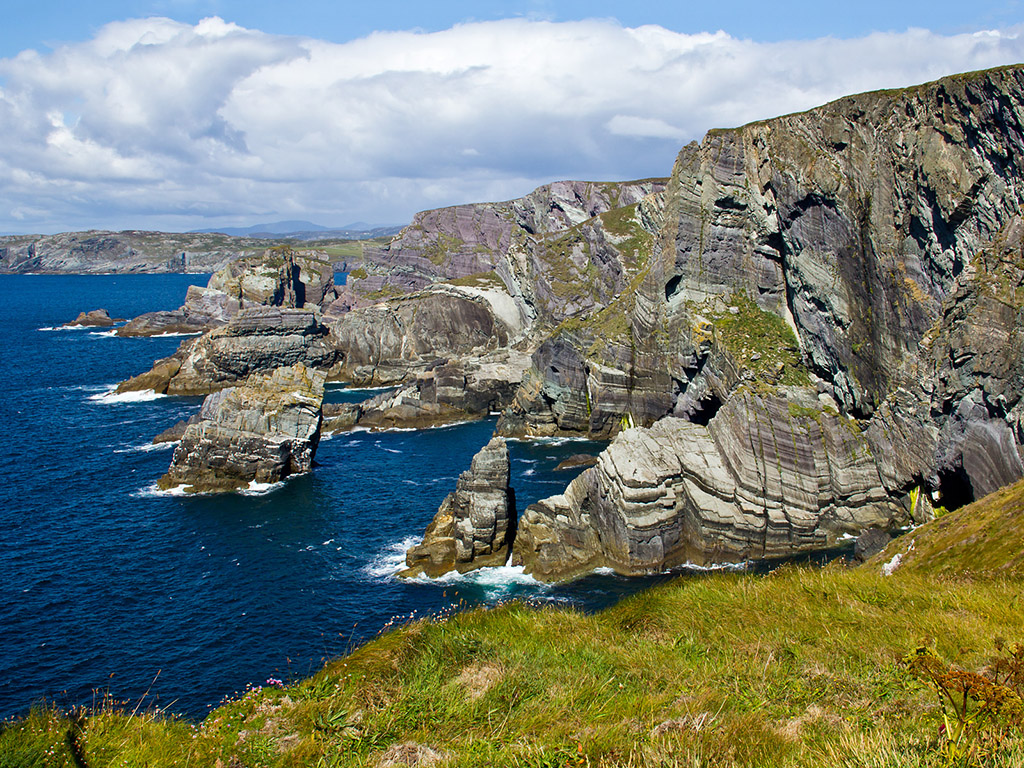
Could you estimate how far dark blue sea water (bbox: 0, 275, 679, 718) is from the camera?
116 feet

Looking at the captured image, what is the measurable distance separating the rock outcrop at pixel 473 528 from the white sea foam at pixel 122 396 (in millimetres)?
67661

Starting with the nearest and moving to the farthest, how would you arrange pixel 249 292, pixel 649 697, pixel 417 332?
1. pixel 649 697
2. pixel 417 332
3. pixel 249 292

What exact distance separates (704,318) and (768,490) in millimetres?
19974

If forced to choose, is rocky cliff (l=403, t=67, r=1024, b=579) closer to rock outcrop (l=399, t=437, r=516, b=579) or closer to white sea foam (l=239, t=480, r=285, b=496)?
rock outcrop (l=399, t=437, r=516, b=579)

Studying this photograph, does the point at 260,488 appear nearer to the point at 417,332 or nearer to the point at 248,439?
the point at 248,439

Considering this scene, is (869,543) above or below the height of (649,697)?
below

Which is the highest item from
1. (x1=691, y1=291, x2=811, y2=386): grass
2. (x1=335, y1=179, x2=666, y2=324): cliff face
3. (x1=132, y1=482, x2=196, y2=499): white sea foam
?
(x1=335, y1=179, x2=666, y2=324): cliff face

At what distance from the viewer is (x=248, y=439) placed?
6375 cm

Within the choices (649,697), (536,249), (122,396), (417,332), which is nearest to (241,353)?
(122,396)

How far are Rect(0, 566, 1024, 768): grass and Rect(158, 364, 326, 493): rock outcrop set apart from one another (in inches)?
2125

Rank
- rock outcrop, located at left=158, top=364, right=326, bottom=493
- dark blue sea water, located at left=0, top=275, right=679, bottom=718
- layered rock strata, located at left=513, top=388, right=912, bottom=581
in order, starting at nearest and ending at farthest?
dark blue sea water, located at left=0, top=275, right=679, bottom=718, layered rock strata, located at left=513, top=388, right=912, bottom=581, rock outcrop, located at left=158, top=364, right=326, bottom=493

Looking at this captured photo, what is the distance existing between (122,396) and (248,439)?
46618mm

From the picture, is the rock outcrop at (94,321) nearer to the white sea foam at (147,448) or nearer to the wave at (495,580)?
the white sea foam at (147,448)

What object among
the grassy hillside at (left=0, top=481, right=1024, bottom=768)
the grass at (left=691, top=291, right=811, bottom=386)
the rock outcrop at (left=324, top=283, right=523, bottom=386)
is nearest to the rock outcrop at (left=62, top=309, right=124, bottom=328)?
the rock outcrop at (left=324, top=283, right=523, bottom=386)
